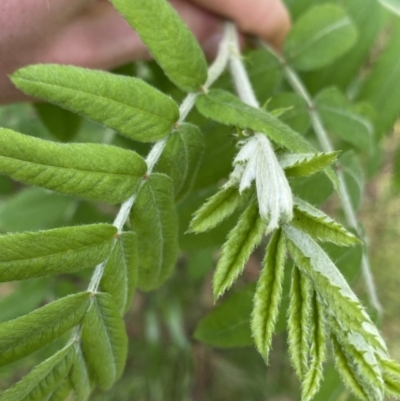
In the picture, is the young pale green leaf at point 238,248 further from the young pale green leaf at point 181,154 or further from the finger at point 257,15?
the finger at point 257,15

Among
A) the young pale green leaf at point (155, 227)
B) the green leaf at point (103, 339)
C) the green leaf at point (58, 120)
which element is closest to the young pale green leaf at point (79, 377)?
the green leaf at point (103, 339)

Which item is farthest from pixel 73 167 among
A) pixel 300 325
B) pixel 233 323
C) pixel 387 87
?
pixel 387 87

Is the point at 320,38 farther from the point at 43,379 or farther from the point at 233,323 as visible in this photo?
the point at 43,379

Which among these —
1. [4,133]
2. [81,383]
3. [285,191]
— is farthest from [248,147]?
[81,383]

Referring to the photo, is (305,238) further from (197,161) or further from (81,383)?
(81,383)

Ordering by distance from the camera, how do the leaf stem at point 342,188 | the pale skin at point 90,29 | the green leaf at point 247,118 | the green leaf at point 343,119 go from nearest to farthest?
the green leaf at point 247,118, the pale skin at point 90,29, the leaf stem at point 342,188, the green leaf at point 343,119

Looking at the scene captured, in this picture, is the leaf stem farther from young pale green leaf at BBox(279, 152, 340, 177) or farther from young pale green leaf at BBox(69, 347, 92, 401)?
young pale green leaf at BBox(69, 347, 92, 401)
